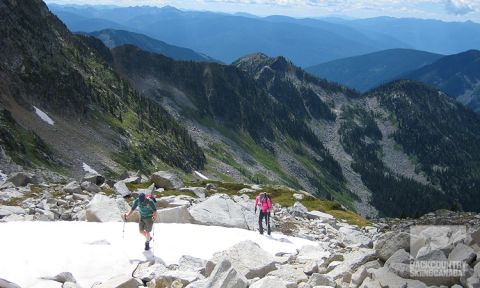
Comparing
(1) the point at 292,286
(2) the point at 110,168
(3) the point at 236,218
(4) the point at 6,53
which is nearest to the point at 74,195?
(3) the point at 236,218

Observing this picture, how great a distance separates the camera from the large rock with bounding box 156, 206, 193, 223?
Result: 31188mm

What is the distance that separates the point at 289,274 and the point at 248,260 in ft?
7.00

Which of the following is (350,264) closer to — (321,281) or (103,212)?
(321,281)

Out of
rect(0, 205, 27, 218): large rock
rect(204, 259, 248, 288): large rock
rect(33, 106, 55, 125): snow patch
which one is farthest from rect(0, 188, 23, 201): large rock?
rect(33, 106, 55, 125): snow patch

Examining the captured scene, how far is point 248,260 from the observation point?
19.9 meters

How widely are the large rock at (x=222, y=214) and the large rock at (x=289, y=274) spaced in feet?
44.5

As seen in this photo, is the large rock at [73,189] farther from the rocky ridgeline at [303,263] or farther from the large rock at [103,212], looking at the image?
the large rock at [103,212]

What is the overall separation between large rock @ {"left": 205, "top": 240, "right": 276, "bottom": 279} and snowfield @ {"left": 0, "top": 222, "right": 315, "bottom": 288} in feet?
Result: 12.9

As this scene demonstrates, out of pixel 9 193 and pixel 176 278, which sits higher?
pixel 176 278

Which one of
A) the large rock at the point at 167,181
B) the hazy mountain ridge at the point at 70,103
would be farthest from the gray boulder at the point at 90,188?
the hazy mountain ridge at the point at 70,103

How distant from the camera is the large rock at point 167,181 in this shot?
56.8m

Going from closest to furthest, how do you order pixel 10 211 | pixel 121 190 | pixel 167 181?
1. pixel 10 211
2. pixel 121 190
3. pixel 167 181

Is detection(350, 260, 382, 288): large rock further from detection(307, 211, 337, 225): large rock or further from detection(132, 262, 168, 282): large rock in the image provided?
detection(307, 211, 337, 225): large rock

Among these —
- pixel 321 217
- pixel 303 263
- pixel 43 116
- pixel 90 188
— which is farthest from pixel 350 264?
pixel 43 116
